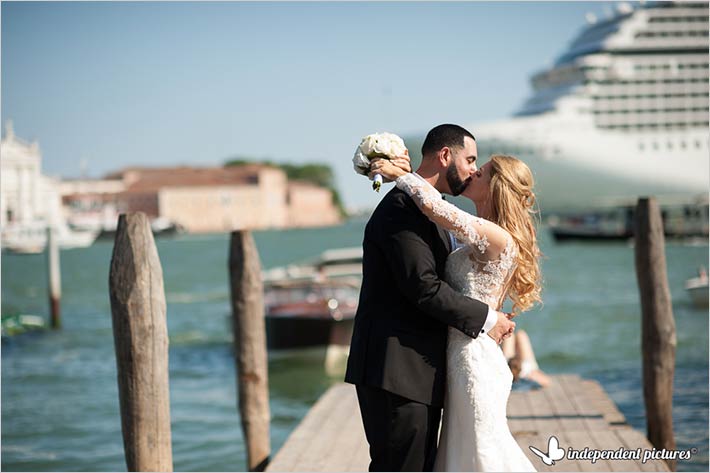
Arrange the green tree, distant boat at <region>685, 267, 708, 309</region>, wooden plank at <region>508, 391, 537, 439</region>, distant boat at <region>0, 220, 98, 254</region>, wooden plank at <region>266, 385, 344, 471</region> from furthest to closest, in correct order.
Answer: the green tree, distant boat at <region>0, 220, 98, 254</region>, distant boat at <region>685, 267, 708, 309</region>, wooden plank at <region>508, 391, 537, 439</region>, wooden plank at <region>266, 385, 344, 471</region>

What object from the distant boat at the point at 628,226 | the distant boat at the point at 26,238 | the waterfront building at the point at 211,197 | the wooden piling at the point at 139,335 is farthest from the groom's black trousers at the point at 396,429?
the waterfront building at the point at 211,197

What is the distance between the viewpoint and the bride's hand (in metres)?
3.07

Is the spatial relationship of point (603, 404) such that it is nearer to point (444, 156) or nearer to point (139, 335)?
point (139, 335)

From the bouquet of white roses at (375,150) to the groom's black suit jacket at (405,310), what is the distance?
0.35 feet

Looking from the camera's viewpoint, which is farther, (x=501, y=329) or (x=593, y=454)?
(x=593, y=454)

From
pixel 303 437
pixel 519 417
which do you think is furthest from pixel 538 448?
pixel 303 437

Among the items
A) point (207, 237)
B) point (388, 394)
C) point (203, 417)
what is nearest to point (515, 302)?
point (388, 394)

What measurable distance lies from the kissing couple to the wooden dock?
161 cm

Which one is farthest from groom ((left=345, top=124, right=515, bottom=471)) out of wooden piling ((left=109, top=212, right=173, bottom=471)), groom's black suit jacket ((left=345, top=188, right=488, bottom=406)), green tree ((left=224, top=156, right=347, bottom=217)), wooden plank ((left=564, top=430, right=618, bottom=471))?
green tree ((left=224, top=156, right=347, bottom=217))

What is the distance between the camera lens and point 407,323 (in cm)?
305

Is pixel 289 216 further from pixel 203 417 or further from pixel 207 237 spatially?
pixel 203 417

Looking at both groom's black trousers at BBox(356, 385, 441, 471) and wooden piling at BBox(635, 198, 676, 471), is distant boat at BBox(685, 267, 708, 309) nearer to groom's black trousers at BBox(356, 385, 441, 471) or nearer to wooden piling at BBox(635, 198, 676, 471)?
wooden piling at BBox(635, 198, 676, 471)

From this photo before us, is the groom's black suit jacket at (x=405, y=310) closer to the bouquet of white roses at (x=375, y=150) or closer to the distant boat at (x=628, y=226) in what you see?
the bouquet of white roses at (x=375, y=150)

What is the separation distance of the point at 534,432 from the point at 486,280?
105 inches
